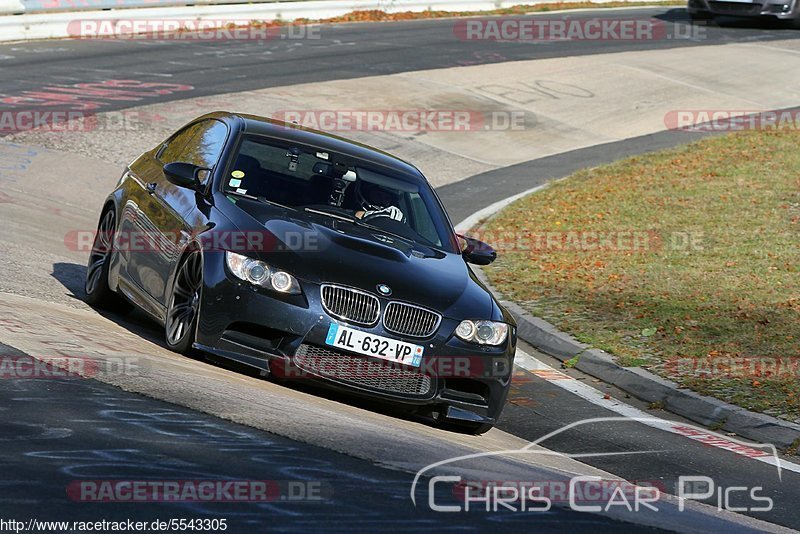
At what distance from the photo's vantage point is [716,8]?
33531mm

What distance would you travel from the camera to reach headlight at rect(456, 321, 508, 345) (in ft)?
26.1

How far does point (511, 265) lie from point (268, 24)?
61.5 feet

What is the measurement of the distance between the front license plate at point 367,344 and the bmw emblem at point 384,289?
267 millimetres

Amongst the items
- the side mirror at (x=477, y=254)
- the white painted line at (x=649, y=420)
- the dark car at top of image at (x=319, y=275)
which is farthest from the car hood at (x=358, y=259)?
the white painted line at (x=649, y=420)

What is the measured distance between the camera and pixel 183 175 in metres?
8.79

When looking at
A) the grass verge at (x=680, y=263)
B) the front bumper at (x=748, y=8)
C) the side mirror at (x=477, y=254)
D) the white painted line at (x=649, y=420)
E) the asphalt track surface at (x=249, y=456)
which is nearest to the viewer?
the asphalt track surface at (x=249, y=456)

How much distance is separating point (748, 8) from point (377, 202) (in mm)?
26584

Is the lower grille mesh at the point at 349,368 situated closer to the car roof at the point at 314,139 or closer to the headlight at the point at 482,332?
the headlight at the point at 482,332

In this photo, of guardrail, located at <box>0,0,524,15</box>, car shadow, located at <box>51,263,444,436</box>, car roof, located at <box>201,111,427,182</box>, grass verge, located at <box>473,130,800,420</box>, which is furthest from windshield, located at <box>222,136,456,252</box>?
guardrail, located at <box>0,0,524,15</box>

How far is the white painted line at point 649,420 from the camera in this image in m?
8.38

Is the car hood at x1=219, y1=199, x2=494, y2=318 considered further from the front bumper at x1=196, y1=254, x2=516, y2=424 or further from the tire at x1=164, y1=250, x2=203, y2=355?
the tire at x1=164, y1=250, x2=203, y2=355

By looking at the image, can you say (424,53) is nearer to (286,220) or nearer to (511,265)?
(511,265)

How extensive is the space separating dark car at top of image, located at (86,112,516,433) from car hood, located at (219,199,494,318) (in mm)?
12

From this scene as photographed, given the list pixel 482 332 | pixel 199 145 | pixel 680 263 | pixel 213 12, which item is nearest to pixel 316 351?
pixel 482 332
